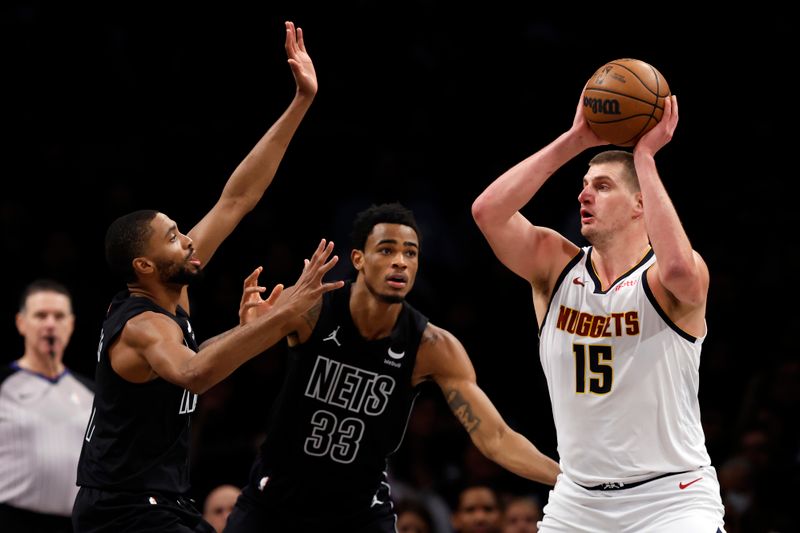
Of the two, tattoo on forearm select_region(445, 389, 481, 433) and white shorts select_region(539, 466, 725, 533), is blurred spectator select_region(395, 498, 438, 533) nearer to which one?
tattoo on forearm select_region(445, 389, 481, 433)

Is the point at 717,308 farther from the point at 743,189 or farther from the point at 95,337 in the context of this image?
the point at 95,337

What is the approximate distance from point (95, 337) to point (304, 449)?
12.2ft

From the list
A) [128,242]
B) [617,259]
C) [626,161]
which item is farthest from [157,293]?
[626,161]

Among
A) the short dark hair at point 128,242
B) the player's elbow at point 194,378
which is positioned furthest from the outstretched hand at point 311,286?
the short dark hair at point 128,242

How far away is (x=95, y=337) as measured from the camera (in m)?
8.80

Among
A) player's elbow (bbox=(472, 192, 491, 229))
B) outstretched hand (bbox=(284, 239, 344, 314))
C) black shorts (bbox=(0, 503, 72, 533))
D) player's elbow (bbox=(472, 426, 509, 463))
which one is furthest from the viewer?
black shorts (bbox=(0, 503, 72, 533))

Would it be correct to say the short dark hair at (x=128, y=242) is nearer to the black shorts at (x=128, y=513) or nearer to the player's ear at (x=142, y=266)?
the player's ear at (x=142, y=266)

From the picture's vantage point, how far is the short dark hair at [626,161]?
482 centimetres

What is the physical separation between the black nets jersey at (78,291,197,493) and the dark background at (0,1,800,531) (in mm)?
3365

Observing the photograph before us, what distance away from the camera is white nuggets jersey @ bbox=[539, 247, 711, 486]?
14.8 ft

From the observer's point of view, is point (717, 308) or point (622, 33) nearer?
point (717, 308)

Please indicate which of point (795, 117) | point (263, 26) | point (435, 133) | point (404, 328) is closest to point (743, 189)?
point (795, 117)

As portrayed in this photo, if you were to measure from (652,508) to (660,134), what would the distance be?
1.50 m

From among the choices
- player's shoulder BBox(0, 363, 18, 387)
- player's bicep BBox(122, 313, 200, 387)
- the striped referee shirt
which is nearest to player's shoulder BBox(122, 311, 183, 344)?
player's bicep BBox(122, 313, 200, 387)
